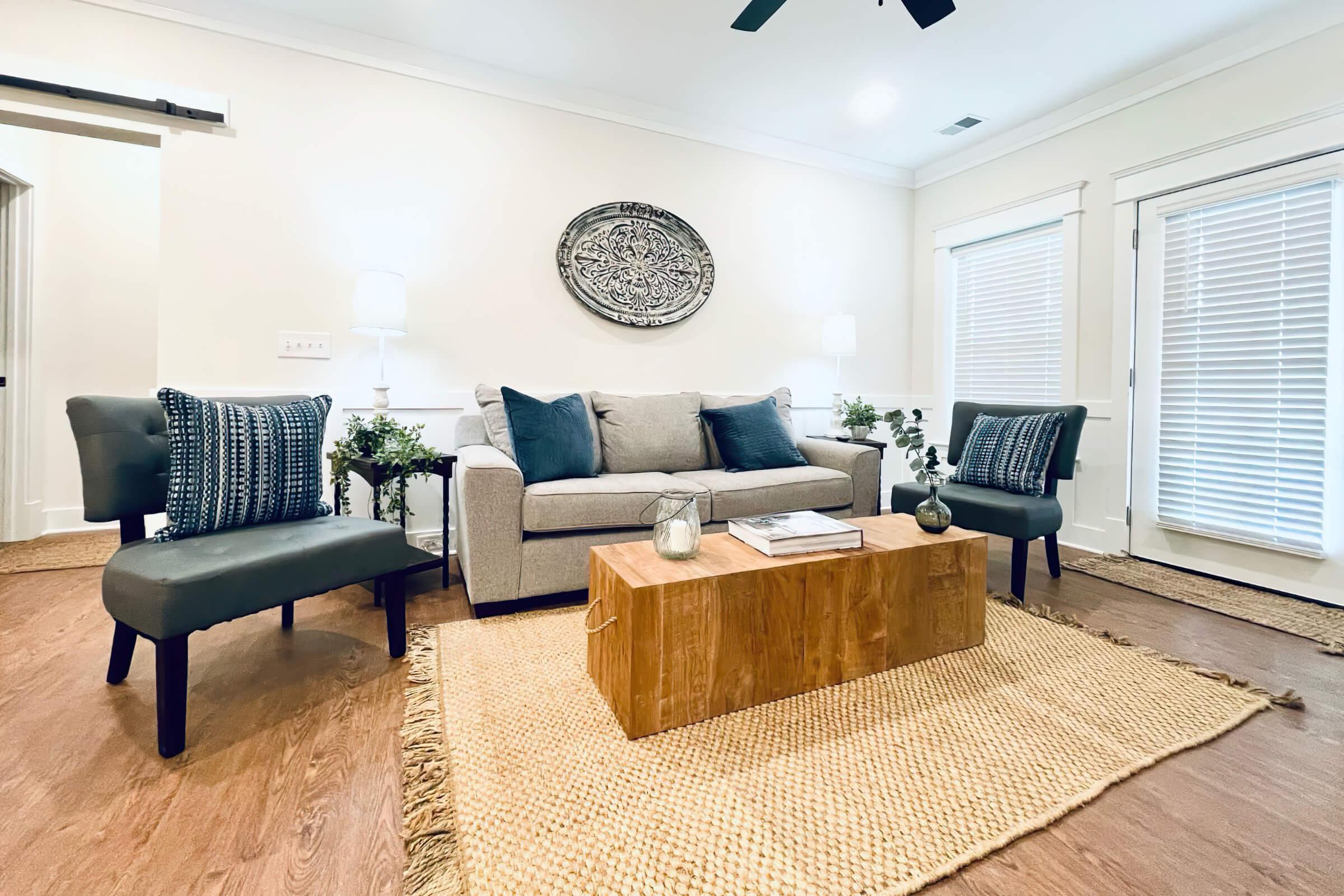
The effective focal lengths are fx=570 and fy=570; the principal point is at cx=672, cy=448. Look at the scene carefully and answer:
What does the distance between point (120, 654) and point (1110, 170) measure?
4.77m

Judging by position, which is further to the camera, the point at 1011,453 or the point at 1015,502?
the point at 1011,453

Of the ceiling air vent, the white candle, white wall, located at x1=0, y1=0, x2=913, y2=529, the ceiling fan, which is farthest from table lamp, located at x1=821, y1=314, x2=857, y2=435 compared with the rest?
the white candle

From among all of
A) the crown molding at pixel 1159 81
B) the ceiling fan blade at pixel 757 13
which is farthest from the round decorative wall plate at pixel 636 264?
the crown molding at pixel 1159 81

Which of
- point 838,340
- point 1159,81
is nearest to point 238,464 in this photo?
point 838,340

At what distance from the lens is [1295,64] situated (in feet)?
8.15

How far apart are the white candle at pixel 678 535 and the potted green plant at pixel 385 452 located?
133 centimetres

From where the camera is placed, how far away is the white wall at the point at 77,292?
321 centimetres

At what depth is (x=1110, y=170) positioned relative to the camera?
3141 mm

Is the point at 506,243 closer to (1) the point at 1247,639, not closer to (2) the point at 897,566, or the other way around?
(2) the point at 897,566

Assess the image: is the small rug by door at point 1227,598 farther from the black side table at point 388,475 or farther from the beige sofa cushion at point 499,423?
the black side table at point 388,475

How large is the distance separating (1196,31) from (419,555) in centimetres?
407

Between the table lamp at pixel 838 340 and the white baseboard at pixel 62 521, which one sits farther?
the table lamp at pixel 838 340

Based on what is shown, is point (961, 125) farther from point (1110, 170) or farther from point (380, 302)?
point (380, 302)

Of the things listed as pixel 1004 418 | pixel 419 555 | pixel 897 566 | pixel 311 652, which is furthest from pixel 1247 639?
pixel 311 652
